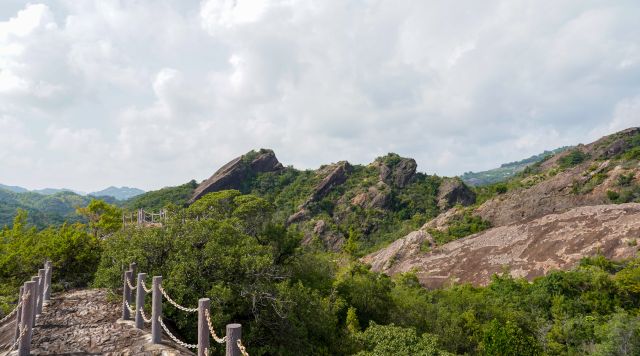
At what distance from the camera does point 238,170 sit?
4668 inches

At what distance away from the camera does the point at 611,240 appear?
50.5 m

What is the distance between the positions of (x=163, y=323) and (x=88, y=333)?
1922 millimetres

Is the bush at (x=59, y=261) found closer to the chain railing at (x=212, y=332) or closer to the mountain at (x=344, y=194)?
the chain railing at (x=212, y=332)

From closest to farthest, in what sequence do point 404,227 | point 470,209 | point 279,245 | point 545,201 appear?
point 279,245 < point 545,201 < point 470,209 < point 404,227

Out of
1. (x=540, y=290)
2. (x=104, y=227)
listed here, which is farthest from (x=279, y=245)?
(x=540, y=290)

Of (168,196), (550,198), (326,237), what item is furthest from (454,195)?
(168,196)

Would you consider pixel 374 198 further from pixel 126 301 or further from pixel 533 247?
pixel 126 301

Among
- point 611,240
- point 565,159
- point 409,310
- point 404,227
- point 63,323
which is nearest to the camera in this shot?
point 63,323

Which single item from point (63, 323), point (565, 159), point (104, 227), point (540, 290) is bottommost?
point (540, 290)

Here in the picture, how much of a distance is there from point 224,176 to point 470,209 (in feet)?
224

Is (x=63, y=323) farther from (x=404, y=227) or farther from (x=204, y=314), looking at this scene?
(x=404, y=227)

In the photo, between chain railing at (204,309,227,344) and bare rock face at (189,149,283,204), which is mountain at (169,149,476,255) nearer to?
bare rock face at (189,149,283,204)

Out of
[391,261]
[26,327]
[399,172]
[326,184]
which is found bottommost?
[391,261]

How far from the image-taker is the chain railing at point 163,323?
21.0ft
